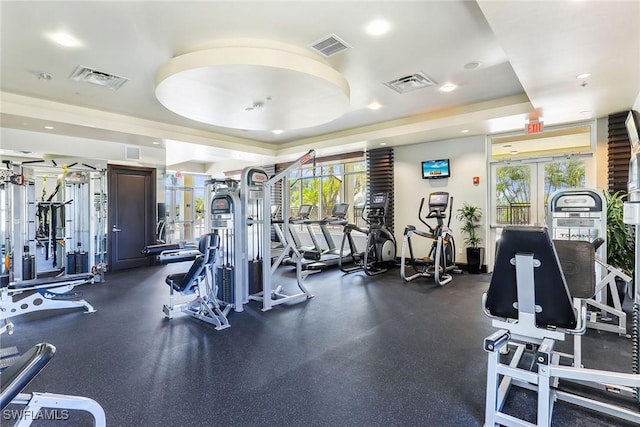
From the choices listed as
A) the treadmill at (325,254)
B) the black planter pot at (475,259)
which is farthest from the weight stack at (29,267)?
the black planter pot at (475,259)

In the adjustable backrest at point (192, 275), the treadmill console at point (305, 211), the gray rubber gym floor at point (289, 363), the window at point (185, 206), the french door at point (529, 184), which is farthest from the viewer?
the window at point (185, 206)

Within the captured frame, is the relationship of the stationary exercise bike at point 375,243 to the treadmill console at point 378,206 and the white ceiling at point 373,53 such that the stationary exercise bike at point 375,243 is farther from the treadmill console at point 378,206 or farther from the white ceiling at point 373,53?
the white ceiling at point 373,53

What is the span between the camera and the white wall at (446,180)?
6879mm

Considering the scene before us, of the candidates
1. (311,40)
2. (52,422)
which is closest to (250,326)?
(52,422)

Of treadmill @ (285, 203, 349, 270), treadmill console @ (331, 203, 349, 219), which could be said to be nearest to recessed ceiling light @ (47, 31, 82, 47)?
treadmill @ (285, 203, 349, 270)

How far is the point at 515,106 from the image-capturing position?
5262mm

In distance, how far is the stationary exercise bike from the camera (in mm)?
6930

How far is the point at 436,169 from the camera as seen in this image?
24.2 ft

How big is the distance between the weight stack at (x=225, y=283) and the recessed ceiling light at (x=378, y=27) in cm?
341

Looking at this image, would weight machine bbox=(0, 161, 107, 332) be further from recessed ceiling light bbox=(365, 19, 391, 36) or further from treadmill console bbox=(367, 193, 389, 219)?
treadmill console bbox=(367, 193, 389, 219)

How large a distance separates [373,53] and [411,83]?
1.15m

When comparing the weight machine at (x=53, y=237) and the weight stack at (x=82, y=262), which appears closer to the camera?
the weight machine at (x=53, y=237)

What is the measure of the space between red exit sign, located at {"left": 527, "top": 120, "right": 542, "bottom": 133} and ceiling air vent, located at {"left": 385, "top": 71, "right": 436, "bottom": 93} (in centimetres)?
222

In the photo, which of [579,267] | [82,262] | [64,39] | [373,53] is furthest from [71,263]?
[579,267]
